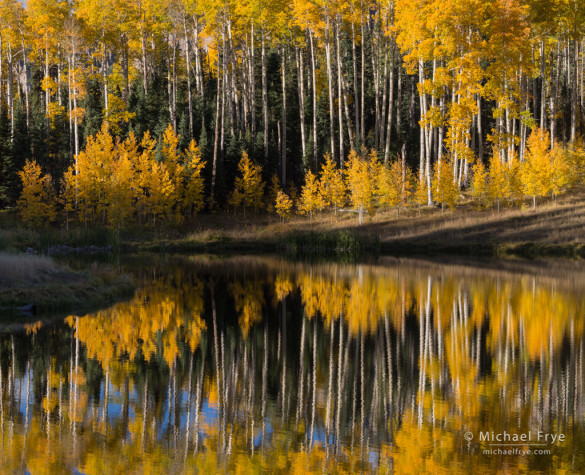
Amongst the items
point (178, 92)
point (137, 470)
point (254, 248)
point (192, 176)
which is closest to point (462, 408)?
point (137, 470)

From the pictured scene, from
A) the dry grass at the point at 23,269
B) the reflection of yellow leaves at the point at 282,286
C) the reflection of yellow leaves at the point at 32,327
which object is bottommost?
the reflection of yellow leaves at the point at 32,327

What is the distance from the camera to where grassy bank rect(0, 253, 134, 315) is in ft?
60.3

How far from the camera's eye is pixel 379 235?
39.4m

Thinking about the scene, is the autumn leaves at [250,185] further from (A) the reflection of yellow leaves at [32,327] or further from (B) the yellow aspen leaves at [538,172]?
(A) the reflection of yellow leaves at [32,327]

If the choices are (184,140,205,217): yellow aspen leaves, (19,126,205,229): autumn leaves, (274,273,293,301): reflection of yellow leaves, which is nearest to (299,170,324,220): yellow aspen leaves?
(184,140,205,217): yellow aspen leaves

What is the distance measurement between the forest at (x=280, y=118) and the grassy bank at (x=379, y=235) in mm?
1288

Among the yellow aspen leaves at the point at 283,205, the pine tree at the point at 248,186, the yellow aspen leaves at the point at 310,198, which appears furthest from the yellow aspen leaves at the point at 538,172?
the pine tree at the point at 248,186

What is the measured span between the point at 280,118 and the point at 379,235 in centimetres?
2014

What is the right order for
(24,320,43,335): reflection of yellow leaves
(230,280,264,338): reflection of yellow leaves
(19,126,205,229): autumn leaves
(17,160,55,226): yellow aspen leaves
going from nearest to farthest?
(24,320,43,335): reflection of yellow leaves
(230,280,264,338): reflection of yellow leaves
(17,160,55,226): yellow aspen leaves
(19,126,205,229): autumn leaves

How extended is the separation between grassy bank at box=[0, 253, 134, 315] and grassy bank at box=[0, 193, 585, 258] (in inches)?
525

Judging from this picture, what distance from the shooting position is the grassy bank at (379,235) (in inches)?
1416

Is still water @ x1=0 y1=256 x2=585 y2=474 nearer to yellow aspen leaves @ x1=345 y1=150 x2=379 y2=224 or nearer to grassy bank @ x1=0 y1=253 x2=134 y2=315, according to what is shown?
grassy bank @ x1=0 y1=253 x2=134 y2=315

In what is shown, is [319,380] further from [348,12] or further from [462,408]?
[348,12]

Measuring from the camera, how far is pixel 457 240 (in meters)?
37.0
